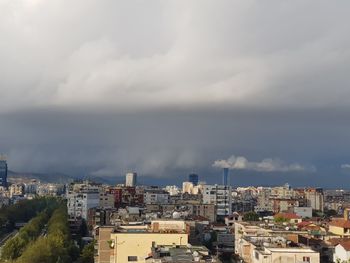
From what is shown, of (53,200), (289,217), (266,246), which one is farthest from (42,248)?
(53,200)

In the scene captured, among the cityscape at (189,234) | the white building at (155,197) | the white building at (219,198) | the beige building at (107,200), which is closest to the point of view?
the cityscape at (189,234)

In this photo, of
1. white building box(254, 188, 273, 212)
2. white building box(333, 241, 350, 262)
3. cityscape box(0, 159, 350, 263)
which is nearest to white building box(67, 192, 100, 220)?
cityscape box(0, 159, 350, 263)

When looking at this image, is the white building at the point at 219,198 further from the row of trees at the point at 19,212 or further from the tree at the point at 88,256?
the tree at the point at 88,256

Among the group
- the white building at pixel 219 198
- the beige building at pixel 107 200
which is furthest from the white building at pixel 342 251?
the white building at pixel 219 198

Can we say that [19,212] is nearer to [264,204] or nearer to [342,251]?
[264,204]

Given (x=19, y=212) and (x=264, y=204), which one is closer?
(x=19, y=212)

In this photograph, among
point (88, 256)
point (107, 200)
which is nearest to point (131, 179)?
point (107, 200)

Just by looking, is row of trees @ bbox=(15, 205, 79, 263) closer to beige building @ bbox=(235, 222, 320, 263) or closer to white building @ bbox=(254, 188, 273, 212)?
beige building @ bbox=(235, 222, 320, 263)

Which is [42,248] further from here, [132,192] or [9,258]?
[132,192]
